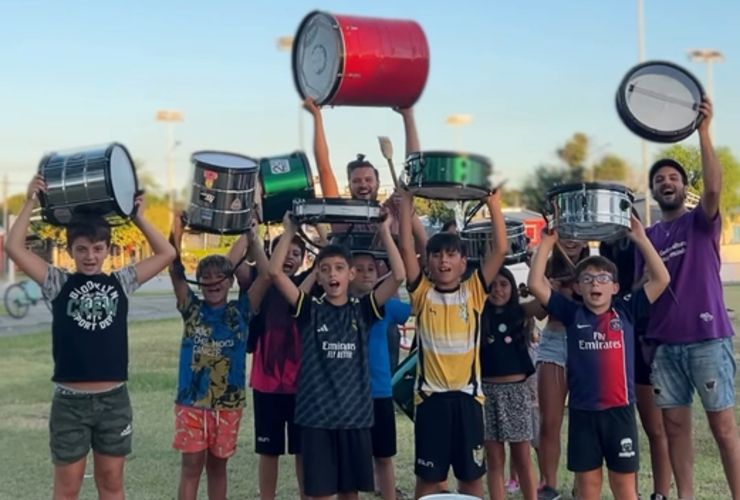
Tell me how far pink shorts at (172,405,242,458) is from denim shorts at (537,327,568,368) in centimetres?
205

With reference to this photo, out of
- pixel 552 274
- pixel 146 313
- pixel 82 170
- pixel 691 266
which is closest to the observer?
pixel 82 170

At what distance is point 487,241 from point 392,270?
0.68 meters

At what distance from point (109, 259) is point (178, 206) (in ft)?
2.11

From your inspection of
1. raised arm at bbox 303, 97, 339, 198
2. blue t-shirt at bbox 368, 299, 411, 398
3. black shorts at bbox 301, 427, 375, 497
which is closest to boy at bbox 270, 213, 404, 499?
black shorts at bbox 301, 427, 375, 497

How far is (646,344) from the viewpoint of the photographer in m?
5.46

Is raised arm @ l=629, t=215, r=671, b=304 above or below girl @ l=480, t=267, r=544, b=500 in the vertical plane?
above

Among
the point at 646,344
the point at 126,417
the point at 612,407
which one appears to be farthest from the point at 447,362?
the point at 126,417

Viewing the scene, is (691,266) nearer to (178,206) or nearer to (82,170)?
(178,206)

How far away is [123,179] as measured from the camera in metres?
4.96

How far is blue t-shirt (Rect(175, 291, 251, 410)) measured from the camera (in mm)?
5203

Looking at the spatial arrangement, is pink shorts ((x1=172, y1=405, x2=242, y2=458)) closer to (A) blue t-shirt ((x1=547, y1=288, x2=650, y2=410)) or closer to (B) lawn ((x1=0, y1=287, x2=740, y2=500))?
(B) lawn ((x1=0, y1=287, x2=740, y2=500))

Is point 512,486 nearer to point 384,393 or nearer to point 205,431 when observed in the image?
point 384,393

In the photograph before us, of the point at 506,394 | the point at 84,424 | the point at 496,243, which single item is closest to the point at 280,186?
the point at 496,243

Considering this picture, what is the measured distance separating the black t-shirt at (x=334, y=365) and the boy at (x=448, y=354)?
31 centimetres
